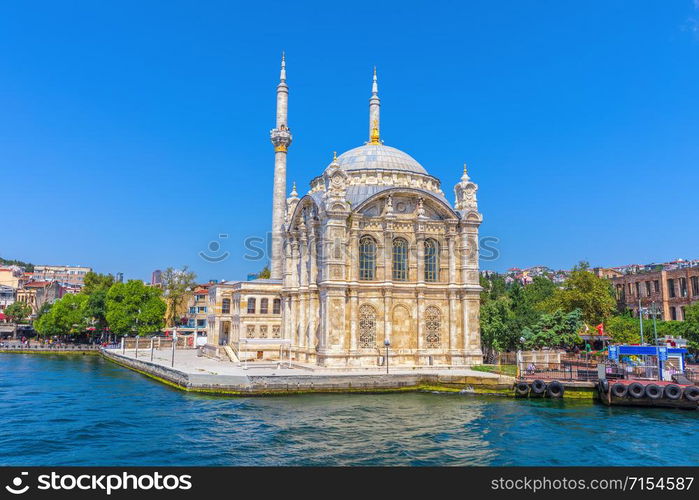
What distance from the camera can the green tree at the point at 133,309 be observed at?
56.9m

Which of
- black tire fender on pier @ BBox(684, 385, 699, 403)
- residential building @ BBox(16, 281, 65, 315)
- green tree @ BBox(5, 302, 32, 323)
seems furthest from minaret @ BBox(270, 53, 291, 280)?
residential building @ BBox(16, 281, 65, 315)

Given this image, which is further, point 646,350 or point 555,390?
point 646,350

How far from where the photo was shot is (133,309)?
190ft

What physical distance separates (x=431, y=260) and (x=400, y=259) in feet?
6.96

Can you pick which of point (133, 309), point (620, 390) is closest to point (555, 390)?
point (620, 390)

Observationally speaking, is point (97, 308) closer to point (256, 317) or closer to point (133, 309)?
point (133, 309)

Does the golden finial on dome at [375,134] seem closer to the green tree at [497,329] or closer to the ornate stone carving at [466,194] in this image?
the ornate stone carving at [466,194]

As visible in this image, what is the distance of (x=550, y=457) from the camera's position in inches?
643

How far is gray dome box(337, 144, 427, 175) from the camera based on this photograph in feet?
122
